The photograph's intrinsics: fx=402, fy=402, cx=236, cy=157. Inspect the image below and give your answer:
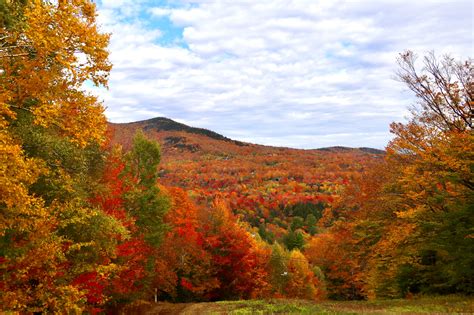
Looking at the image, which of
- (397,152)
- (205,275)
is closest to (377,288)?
(397,152)

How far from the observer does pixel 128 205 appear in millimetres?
32844

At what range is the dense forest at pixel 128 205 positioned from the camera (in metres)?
11.2

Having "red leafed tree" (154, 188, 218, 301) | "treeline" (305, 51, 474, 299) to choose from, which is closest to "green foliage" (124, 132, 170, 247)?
"red leafed tree" (154, 188, 218, 301)

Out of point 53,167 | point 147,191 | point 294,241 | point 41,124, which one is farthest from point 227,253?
point 294,241

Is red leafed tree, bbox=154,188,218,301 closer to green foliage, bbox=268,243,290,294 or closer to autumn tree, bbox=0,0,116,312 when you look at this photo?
green foliage, bbox=268,243,290,294

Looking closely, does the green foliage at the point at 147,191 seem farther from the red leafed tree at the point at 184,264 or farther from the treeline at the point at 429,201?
the treeline at the point at 429,201

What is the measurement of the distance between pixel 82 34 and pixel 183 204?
35.1 meters

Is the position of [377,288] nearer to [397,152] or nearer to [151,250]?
[397,152]

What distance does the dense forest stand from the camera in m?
11.2

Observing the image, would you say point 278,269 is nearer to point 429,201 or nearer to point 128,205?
point 128,205

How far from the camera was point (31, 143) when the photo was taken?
44.6 feet

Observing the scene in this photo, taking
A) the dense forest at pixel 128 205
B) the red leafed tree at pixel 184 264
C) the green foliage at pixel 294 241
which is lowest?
the green foliage at pixel 294 241

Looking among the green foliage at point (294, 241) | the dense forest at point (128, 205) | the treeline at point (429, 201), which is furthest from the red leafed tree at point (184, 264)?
the green foliage at point (294, 241)

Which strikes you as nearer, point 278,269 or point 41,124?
point 41,124
